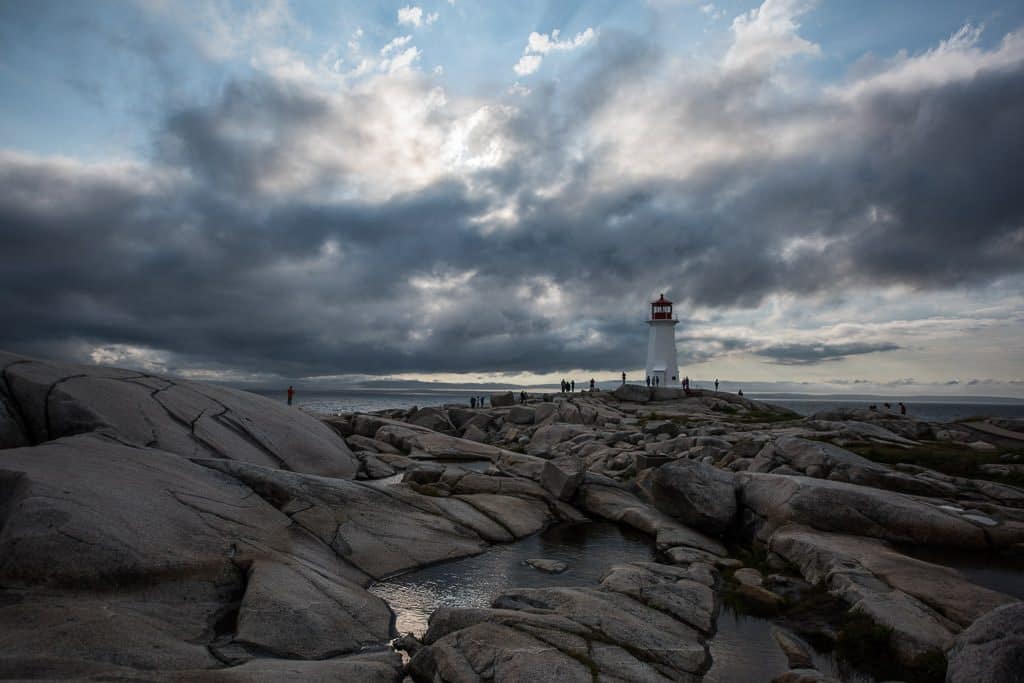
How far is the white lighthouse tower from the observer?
74.1 meters

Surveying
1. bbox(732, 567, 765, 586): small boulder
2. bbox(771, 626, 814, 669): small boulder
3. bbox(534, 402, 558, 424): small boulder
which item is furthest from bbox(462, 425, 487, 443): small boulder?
bbox(771, 626, 814, 669): small boulder

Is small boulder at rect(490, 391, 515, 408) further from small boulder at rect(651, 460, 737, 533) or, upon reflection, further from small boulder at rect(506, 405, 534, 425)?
small boulder at rect(651, 460, 737, 533)

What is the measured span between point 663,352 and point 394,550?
65656 millimetres

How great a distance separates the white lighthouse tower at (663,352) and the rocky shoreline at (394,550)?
1974 inches

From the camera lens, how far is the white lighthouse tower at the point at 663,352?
243 feet

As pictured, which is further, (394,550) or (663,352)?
(663,352)

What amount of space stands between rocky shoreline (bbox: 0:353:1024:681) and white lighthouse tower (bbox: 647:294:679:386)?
50131mm

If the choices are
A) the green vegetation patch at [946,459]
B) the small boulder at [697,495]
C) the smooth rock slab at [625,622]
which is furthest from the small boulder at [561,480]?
the green vegetation patch at [946,459]

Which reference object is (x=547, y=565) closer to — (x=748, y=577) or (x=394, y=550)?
(x=394, y=550)

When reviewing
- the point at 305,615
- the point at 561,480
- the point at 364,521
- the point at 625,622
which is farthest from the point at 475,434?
the point at 305,615

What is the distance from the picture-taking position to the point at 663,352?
246ft

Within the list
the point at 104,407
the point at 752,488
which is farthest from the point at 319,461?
the point at 752,488

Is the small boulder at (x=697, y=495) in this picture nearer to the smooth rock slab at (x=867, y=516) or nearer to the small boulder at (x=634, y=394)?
the smooth rock slab at (x=867, y=516)

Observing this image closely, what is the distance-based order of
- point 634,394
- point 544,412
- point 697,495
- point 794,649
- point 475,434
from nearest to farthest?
1. point 794,649
2. point 697,495
3. point 475,434
4. point 544,412
5. point 634,394
